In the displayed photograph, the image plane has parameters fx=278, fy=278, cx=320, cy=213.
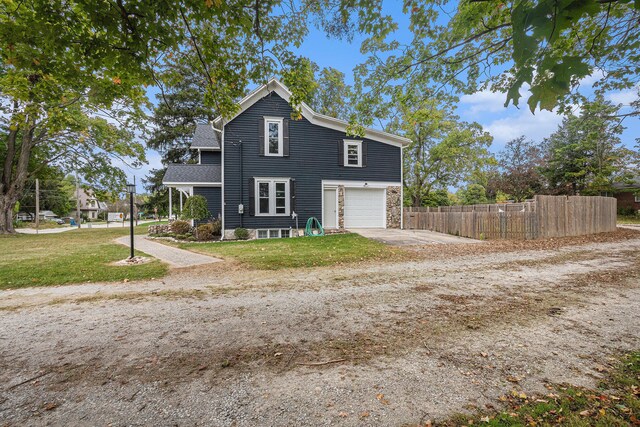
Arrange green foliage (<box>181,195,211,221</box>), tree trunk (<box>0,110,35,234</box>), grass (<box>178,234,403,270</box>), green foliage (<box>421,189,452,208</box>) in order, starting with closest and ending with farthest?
grass (<box>178,234,403,270</box>) → green foliage (<box>181,195,211,221</box>) → tree trunk (<box>0,110,35,234</box>) → green foliage (<box>421,189,452,208</box>)

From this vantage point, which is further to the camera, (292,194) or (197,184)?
(292,194)

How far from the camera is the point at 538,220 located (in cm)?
1168

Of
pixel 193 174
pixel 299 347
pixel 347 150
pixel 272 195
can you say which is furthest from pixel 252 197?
pixel 299 347

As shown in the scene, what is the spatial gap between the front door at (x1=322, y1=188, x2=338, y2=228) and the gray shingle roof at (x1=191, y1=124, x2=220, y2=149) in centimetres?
669

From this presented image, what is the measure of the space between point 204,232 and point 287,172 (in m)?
5.03

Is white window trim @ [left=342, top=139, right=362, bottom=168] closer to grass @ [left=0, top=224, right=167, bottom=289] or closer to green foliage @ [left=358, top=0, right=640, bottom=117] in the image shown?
green foliage @ [left=358, top=0, right=640, bottom=117]

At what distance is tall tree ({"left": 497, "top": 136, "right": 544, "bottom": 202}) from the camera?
2808 cm

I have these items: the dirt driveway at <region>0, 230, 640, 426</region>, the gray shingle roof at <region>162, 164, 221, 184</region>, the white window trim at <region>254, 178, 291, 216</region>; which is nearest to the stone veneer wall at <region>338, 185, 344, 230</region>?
the white window trim at <region>254, 178, 291, 216</region>

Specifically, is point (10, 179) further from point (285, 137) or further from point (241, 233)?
point (285, 137)

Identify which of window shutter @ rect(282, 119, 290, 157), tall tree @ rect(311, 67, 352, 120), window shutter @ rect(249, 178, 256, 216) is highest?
tall tree @ rect(311, 67, 352, 120)

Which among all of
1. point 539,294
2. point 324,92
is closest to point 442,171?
point 324,92

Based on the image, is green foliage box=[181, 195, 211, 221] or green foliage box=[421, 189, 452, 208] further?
green foliage box=[421, 189, 452, 208]

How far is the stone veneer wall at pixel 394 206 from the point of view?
52.7 feet

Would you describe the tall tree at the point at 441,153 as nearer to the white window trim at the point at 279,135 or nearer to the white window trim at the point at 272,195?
the white window trim at the point at 279,135
